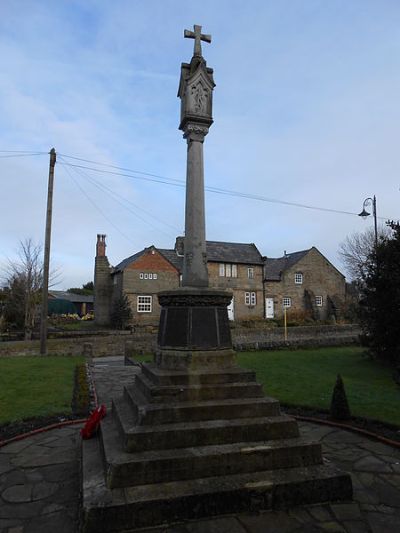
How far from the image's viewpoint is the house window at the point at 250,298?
38.3 m

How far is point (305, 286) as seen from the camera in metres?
40.5

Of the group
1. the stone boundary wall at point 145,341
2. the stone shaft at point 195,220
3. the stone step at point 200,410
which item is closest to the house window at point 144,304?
the stone boundary wall at point 145,341

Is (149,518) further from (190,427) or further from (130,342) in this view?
(130,342)

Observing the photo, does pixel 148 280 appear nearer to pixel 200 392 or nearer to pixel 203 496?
pixel 200 392

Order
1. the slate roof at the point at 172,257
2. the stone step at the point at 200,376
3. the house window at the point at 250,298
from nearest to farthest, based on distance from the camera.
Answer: the stone step at the point at 200,376
the slate roof at the point at 172,257
the house window at the point at 250,298

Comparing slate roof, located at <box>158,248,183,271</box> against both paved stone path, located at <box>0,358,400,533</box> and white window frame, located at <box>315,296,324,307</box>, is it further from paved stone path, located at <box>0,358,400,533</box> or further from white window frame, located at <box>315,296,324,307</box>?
paved stone path, located at <box>0,358,400,533</box>

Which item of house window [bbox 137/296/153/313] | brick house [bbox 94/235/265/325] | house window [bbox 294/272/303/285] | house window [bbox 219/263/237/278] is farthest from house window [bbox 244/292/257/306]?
house window [bbox 137/296/153/313]

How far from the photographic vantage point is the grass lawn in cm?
862

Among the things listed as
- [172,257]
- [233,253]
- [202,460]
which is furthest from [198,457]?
[233,253]

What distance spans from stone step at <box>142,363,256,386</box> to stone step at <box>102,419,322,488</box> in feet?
2.93

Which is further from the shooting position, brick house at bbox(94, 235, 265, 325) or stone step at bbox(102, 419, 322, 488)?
brick house at bbox(94, 235, 265, 325)

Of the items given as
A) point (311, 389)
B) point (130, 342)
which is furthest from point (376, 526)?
point (130, 342)

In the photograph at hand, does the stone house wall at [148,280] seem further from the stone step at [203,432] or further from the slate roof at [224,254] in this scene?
the stone step at [203,432]

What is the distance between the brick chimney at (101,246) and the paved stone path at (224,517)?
34043 millimetres
